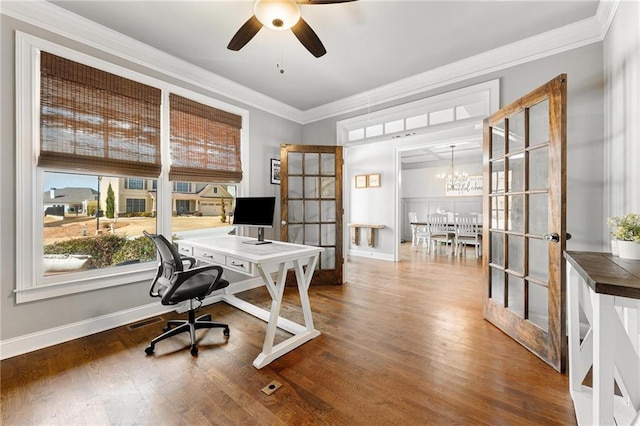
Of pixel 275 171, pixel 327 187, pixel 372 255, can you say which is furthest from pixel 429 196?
pixel 275 171

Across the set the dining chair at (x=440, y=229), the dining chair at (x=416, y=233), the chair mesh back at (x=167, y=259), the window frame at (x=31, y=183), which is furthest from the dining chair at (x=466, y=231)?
the window frame at (x=31, y=183)

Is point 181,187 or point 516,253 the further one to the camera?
point 181,187

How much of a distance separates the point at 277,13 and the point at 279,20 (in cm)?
6

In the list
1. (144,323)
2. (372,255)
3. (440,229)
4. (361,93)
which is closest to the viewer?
(144,323)

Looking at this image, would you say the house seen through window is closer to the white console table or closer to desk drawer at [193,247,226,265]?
desk drawer at [193,247,226,265]

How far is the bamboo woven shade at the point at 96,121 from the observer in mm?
2078

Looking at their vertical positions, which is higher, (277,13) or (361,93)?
(361,93)

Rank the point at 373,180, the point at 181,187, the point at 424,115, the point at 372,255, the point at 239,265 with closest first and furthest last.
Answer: the point at 239,265 < the point at 181,187 < the point at 424,115 < the point at 372,255 < the point at 373,180

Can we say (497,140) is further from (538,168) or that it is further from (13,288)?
(13,288)

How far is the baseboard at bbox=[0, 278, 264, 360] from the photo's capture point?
1938mm

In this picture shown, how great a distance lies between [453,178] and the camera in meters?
7.20

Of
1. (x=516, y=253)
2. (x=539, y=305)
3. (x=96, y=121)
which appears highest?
(x=96, y=121)

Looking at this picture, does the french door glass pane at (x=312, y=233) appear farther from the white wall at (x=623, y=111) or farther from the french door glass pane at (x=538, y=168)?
the white wall at (x=623, y=111)

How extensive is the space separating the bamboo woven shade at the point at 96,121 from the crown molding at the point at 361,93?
10.0 inches
